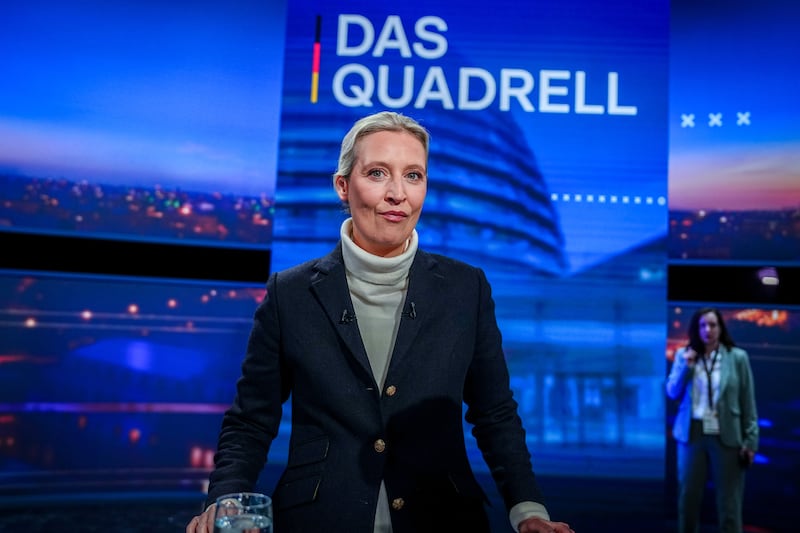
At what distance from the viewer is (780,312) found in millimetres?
4562

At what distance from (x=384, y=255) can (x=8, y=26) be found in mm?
3855

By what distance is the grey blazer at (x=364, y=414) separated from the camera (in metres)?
1.40

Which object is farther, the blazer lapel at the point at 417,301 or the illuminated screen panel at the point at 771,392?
the illuminated screen panel at the point at 771,392

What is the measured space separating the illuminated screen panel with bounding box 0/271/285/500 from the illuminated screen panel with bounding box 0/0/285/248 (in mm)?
417

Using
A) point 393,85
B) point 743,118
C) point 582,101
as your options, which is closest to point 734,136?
point 743,118

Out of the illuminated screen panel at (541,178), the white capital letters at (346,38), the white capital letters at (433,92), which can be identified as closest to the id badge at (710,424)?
the illuminated screen panel at (541,178)

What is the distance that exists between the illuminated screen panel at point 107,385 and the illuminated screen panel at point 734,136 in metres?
3.00

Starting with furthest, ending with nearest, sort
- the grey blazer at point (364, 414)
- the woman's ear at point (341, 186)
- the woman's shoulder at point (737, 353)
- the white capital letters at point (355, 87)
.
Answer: the woman's shoulder at point (737, 353) < the white capital letters at point (355, 87) < the woman's ear at point (341, 186) < the grey blazer at point (364, 414)

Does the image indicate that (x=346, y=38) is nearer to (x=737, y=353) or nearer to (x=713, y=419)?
(x=737, y=353)

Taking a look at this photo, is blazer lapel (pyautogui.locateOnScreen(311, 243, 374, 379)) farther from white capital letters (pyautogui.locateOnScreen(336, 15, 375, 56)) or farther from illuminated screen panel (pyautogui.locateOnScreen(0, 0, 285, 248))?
white capital letters (pyautogui.locateOnScreen(336, 15, 375, 56))

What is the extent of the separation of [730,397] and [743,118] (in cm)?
187

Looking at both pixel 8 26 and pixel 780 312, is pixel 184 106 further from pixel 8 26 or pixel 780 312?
pixel 780 312

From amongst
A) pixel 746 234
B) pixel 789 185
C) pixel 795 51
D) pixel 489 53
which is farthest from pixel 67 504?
pixel 795 51

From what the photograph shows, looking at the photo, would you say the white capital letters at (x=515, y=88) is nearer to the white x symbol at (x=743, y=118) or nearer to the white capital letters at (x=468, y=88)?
the white capital letters at (x=468, y=88)
